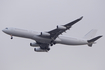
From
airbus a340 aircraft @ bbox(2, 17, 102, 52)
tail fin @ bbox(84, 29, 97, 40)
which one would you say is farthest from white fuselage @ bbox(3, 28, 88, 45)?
tail fin @ bbox(84, 29, 97, 40)

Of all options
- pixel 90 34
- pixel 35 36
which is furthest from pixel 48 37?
pixel 90 34

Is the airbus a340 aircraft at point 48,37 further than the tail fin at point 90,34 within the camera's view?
No

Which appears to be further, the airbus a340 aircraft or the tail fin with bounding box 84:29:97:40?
the tail fin with bounding box 84:29:97:40

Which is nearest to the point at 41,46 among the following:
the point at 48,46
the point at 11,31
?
the point at 48,46

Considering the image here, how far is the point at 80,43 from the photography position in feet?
214

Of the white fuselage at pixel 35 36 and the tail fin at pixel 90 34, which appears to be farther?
the tail fin at pixel 90 34

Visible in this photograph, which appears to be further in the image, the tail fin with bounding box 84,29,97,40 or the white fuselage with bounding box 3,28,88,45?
the tail fin with bounding box 84,29,97,40

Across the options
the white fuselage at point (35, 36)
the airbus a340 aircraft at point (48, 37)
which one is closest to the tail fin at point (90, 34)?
the airbus a340 aircraft at point (48, 37)

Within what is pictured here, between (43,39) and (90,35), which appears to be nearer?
(43,39)

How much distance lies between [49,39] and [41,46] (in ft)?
22.9

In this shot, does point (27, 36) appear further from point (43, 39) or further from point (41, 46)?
point (41, 46)

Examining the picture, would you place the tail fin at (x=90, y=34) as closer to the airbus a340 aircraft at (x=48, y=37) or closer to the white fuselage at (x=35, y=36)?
the airbus a340 aircraft at (x=48, y=37)

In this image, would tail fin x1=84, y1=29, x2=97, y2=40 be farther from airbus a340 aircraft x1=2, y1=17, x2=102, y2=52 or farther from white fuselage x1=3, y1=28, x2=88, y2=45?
white fuselage x1=3, y1=28, x2=88, y2=45

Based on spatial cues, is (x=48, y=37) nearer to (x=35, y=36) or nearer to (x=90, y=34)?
(x=35, y=36)
